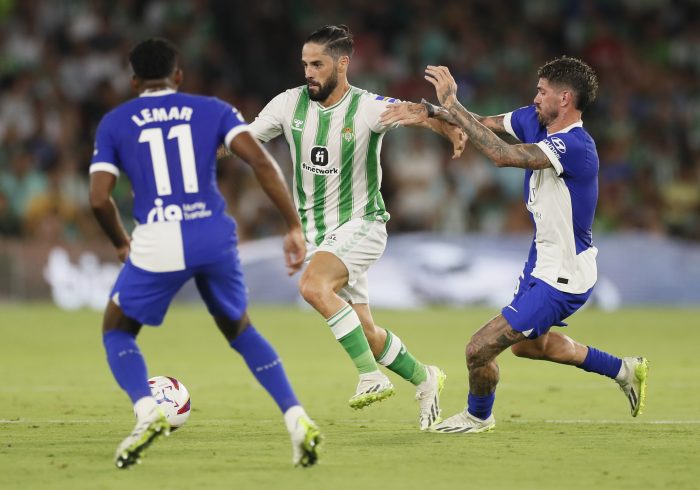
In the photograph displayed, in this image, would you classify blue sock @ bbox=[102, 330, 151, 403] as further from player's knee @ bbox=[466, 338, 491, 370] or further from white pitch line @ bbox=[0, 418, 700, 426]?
player's knee @ bbox=[466, 338, 491, 370]

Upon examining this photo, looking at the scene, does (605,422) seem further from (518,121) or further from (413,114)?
(413,114)

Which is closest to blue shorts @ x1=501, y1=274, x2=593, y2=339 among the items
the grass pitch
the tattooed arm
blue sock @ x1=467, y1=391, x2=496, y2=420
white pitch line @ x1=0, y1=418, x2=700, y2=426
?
blue sock @ x1=467, y1=391, x2=496, y2=420

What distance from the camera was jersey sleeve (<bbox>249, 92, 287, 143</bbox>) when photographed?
8680mm

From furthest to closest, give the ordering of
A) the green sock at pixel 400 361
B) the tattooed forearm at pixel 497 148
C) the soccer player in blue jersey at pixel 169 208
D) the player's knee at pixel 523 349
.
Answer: the green sock at pixel 400 361, the player's knee at pixel 523 349, the tattooed forearm at pixel 497 148, the soccer player in blue jersey at pixel 169 208

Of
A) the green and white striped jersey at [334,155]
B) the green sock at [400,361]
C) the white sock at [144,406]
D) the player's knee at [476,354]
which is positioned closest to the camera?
the white sock at [144,406]

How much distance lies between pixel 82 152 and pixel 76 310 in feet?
10.5

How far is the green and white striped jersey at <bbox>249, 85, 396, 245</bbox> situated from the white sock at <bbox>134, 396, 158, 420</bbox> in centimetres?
243

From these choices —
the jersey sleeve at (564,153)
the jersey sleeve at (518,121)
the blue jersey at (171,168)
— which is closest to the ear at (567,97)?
the jersey sleeve at (564,153)

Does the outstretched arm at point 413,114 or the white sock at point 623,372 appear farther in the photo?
the white sock at point 623,372

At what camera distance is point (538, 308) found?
25.7ft

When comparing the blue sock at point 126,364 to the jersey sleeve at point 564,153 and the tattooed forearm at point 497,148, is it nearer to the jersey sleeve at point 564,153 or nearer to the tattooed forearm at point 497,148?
the tattooed forearm at point 497,148

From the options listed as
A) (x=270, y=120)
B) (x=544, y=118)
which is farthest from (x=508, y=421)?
(x=270, y=120)

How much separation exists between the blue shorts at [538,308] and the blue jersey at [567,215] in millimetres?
50

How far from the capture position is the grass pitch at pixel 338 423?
638cm
